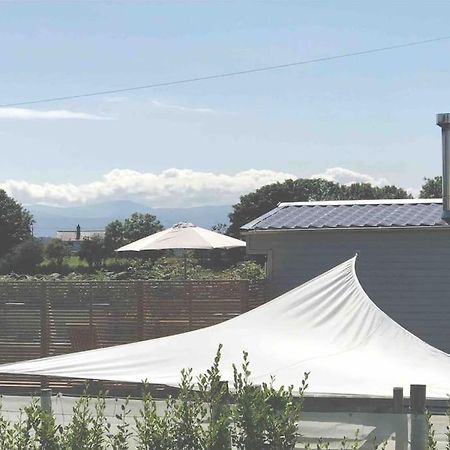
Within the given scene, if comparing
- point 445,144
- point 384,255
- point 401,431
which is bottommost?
point 401,431

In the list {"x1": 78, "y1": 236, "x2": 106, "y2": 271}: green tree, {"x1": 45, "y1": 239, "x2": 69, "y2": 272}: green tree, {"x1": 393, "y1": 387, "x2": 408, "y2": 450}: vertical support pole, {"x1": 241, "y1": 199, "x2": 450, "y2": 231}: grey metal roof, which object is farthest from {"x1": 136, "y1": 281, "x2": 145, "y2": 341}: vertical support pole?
{"x1": 78, "y1": 236, "x2": 106, "y2": 271}: green tree

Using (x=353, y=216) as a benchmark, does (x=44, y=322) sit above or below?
below

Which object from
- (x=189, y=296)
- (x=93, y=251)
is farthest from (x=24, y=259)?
(x=189, y=296)

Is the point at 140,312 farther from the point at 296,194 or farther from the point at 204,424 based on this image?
the point at 296,194

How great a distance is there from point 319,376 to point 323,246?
8081mm

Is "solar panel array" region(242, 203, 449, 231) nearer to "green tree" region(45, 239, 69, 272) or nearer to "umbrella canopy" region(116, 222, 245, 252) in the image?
"umbrella canopy" region(116, 222, 245, 252)

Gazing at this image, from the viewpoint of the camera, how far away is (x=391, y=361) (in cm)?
680

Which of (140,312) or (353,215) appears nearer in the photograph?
(140,312)

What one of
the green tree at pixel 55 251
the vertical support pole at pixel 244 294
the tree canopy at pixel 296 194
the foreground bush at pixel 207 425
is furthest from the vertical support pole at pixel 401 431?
the green tree at pixel 55 251

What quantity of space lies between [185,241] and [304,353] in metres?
10.6

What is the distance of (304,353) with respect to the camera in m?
6.89

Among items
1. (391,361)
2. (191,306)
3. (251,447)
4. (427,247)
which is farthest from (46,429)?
(427,247)

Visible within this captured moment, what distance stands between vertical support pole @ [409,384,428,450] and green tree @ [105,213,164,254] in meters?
66.9

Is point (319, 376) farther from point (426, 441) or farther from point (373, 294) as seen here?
point (373, 294)
